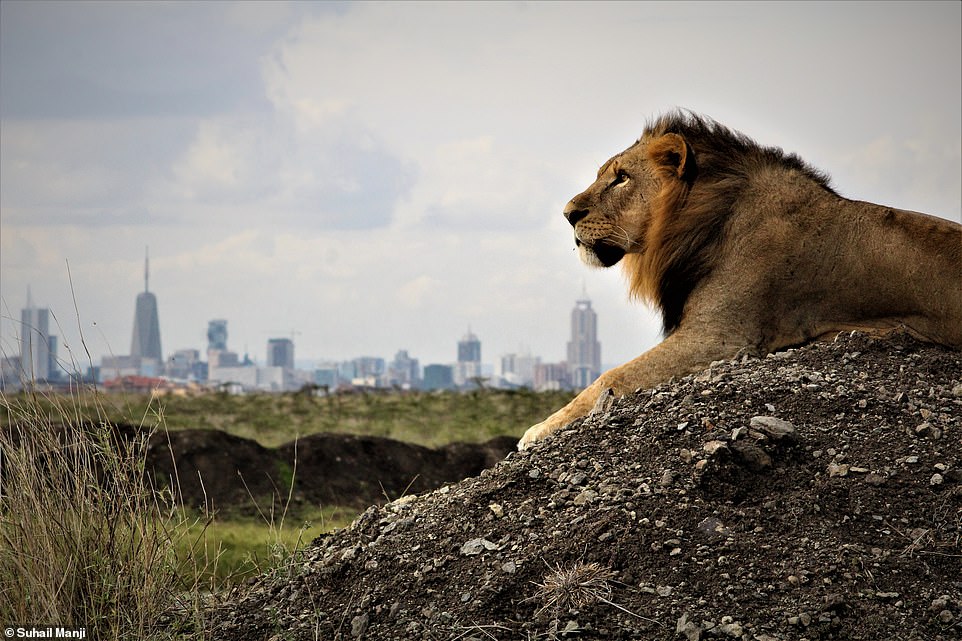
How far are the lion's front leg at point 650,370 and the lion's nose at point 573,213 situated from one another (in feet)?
3.79

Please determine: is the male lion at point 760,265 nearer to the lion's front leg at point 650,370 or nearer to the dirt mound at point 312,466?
the lion's front leg at point 650,370

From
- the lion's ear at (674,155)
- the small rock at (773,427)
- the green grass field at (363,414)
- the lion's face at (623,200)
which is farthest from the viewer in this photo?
the green grass field at (363,414)

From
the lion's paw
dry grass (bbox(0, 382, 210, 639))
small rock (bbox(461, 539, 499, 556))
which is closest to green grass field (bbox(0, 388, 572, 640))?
dry grass (bbox(0, 382, 210, 639))

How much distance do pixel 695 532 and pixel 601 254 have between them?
2817mm

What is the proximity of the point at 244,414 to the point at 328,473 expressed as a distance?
776 centimetres

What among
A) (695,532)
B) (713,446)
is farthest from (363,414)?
(695,532)

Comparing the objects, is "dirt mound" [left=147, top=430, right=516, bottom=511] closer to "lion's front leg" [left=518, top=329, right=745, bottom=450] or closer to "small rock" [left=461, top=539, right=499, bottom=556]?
"lion's front leg" [left=518, top=329, right=745, bottom=450]

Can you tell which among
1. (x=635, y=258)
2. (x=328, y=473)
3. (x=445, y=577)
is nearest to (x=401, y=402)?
(x=328, y=473)

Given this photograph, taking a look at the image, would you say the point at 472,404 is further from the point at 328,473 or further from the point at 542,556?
the point at 542,556

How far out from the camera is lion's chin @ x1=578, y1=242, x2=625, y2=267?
6.88 metres

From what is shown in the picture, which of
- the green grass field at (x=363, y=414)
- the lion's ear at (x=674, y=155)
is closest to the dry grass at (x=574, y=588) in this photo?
the lion's ear at (x=674, y=155)

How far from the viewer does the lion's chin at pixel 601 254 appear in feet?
22.6

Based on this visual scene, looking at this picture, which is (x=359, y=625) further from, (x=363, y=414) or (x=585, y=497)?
(x=363, y=414)

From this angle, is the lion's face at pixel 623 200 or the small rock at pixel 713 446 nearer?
the small rock at pixel 713 446
